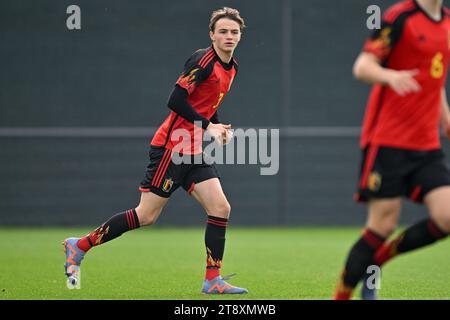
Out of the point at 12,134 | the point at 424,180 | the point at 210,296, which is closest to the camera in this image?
the point at 424,180

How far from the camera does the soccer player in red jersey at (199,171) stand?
740cm

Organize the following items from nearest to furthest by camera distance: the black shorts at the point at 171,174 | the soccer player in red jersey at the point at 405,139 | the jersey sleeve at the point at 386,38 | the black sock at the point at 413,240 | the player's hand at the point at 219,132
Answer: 1. the jersey sleeve at the point at 386,38
2. the soccer player in red jersey at the point at 405,139
3. the black sock at the point at 413,240
4. the player's hand at the point at 219,132
5. the black shorts at the point at 171,174

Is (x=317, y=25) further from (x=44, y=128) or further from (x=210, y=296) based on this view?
(x=210, y=296)

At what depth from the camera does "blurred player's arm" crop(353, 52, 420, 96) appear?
5.22 metres

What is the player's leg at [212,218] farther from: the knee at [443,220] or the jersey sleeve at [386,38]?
the jersey sleeve at [386,38]

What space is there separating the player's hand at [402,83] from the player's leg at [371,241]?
2.43 feet

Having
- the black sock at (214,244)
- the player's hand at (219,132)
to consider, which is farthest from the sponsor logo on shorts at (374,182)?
the black sock at (214,244)

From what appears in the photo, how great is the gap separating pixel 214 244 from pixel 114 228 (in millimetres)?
823

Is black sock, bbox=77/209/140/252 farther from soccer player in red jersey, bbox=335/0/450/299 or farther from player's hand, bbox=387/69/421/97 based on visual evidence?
player's hand, bbox=387/69/421/97

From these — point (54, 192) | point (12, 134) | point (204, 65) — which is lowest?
point (54, 192)

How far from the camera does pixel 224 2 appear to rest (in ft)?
47.0

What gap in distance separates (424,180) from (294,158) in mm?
8760

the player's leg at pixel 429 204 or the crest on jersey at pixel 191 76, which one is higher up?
the crest on jersey at pixel 191 76
